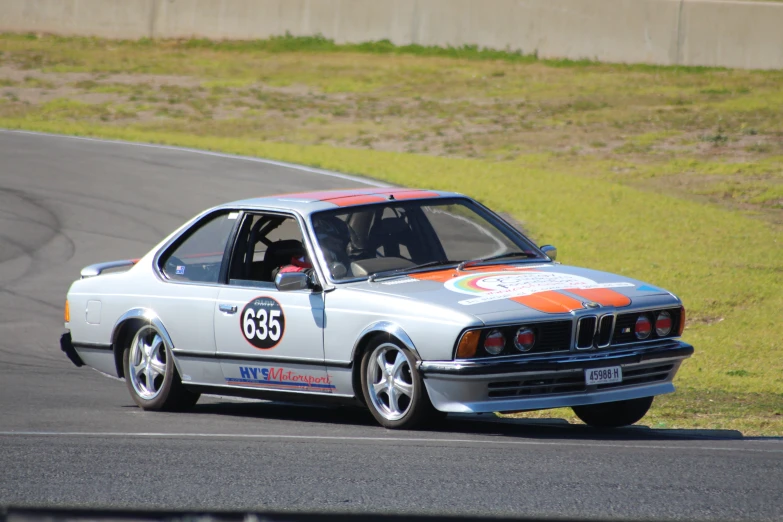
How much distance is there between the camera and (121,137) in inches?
1025

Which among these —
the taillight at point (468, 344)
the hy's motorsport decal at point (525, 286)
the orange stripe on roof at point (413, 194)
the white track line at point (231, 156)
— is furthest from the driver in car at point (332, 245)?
the white track line at point (231, 156)

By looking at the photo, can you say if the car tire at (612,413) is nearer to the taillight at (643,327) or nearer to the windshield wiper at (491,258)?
the taillight at (643,327)

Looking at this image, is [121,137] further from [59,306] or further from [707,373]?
[707,373]

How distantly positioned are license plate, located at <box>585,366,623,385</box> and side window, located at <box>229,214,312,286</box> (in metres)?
2.18

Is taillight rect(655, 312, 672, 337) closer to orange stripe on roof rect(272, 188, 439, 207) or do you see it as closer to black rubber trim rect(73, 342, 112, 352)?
orange stripe on roof rect(272, 188, 439, 207)

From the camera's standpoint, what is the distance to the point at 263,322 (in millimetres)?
8180

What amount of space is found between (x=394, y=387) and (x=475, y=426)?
0.71 metres

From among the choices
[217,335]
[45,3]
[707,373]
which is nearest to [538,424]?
[217,335]

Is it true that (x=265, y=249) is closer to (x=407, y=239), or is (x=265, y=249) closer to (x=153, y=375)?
(x=407, y=239)

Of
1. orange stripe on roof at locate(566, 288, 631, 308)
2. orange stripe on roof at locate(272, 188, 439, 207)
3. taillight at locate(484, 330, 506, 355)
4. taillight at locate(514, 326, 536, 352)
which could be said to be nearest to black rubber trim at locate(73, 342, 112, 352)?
orange stripe on roof at locate(272, 188, 439, 207)

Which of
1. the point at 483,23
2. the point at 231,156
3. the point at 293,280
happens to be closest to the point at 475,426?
the point at 293,280

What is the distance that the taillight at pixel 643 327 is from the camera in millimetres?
7594

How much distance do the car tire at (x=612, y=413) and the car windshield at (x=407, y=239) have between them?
3.58 ft

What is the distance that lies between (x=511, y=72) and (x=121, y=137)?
40.5 feet
